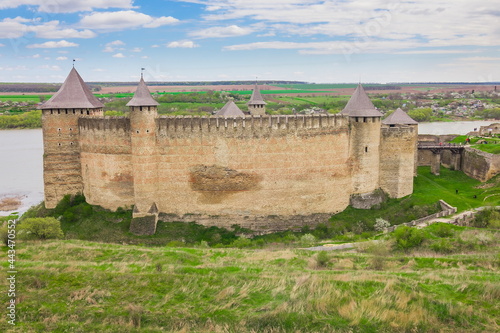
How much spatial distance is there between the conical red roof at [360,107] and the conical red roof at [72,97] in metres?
11.8

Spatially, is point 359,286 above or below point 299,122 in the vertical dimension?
below

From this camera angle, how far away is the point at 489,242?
1477 cm

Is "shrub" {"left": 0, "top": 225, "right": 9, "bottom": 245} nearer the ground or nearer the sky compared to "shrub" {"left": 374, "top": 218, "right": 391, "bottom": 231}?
nearer the sky

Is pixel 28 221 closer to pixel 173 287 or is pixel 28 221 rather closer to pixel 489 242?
pixel 173 287

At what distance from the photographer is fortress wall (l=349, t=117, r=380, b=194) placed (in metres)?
21.3

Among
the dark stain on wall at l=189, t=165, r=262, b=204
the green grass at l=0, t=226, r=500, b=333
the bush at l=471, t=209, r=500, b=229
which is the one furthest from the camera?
the dark stain on wall at l=189, t=165, r=262, b=204

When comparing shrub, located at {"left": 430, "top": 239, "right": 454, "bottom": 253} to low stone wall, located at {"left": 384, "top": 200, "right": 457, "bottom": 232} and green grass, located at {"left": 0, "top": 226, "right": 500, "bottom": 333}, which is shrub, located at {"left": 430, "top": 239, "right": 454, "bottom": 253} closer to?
green grass, located at {"left": 0, "top": 226, "right": 500, "bottom": 333}

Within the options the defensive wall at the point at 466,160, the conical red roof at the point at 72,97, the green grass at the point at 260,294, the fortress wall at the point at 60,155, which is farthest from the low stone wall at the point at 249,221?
the defensive wall at the point at 466,160

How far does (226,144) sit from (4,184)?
21.1 metres

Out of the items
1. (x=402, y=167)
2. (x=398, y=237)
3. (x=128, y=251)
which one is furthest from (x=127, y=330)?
(x=402, y=167)

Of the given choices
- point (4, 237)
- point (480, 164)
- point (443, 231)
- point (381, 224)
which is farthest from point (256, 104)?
point (4, 237)

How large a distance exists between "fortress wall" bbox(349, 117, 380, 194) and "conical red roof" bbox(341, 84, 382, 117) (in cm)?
23

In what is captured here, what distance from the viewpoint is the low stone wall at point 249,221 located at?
1989 centimetres

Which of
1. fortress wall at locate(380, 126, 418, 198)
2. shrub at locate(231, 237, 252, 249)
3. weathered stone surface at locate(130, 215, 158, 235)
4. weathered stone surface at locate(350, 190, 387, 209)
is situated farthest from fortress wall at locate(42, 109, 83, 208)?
fortress wall at locate(380, 126, 418, 198)
